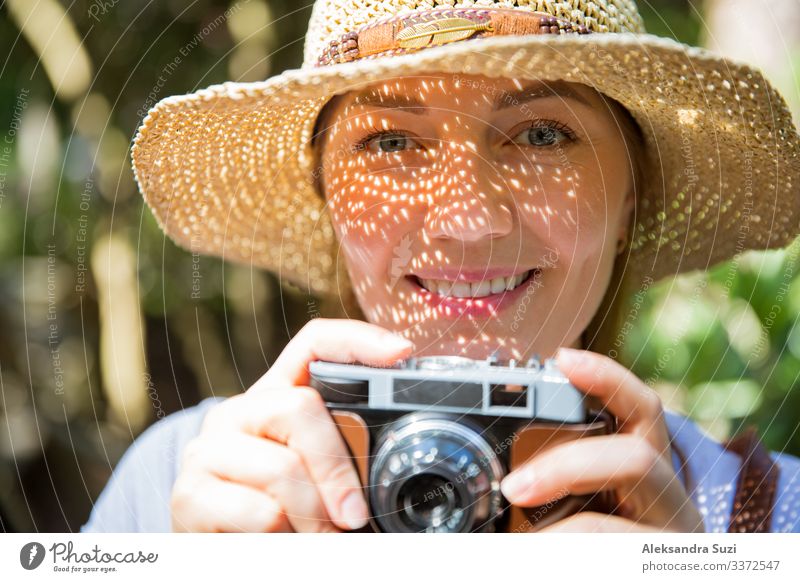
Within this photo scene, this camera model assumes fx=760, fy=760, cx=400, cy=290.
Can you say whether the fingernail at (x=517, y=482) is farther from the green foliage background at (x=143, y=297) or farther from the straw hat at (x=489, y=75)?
the green foliage background at (x=143, y=297)

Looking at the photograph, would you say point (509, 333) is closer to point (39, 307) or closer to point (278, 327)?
point (278, 327)

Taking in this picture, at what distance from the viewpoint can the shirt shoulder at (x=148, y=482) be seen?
1.93 ft

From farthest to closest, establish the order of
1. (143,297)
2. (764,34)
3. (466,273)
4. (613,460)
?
(143,297) → (764,34) → (466,273) → (613,460)

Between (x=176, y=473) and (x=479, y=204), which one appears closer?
(x=479, y=204)

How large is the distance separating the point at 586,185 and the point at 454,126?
0.10 m

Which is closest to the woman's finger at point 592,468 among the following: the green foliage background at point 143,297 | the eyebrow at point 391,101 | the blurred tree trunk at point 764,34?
the eyebrow at point 391,101

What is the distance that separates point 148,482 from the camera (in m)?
0.60

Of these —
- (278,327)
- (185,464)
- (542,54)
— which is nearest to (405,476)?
(185,464)

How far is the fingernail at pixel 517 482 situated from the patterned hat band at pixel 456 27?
245 millimetres

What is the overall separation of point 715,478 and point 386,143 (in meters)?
0.37

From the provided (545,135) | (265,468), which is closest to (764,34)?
(545,135)

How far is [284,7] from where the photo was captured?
79 centimetres

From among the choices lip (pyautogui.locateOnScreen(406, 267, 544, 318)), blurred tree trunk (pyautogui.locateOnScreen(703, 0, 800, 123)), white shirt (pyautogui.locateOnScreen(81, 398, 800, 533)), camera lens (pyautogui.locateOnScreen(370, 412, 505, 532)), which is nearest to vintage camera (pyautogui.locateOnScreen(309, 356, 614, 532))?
camera lens (pyautogui.locateOnScreen(370, 412, 505, 532))

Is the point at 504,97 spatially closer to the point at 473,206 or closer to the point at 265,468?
the point at 473,206
